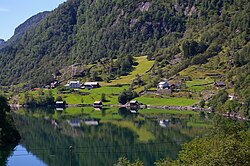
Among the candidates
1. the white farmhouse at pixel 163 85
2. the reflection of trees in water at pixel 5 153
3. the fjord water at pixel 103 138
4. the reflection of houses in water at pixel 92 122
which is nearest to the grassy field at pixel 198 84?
the white farmhouse at pixel 163 85

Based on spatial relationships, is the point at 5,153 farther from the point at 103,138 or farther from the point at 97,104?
the point at 97,104

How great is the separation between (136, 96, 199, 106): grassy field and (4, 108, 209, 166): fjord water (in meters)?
16.8

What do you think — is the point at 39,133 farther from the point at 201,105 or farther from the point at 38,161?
the point at 201,105

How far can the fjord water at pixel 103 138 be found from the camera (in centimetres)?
7131

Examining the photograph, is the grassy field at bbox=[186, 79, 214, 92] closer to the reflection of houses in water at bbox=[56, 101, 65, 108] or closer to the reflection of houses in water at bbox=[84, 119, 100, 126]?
the reflection of houses in water at bbox=[56, 101, 65, 108]

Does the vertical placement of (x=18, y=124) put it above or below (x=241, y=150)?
below

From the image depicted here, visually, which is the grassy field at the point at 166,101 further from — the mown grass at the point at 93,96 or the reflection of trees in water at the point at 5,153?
the reflection of trees in water at the point at 5,153

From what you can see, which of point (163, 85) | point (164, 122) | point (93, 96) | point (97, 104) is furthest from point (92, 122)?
point (93, 96)

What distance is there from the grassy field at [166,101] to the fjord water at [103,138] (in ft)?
55.3

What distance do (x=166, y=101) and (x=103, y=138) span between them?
223 ft

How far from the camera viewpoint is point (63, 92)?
188500mm

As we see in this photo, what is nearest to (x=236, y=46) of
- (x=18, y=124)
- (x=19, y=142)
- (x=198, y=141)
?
(x=18, y=124)

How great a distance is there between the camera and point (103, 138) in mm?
93000

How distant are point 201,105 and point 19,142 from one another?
72.1 meters
